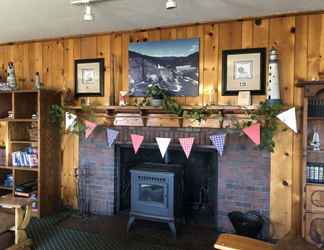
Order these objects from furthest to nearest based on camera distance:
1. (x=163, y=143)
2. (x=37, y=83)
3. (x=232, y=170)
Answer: (x=37, y=83)
(x=163, y=143)
(x=232, y=170)

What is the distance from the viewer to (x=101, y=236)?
3.17 m

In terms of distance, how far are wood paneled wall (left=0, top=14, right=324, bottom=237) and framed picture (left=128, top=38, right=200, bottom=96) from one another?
0.22ft

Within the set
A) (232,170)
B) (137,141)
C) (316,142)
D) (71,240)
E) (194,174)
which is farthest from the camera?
(194,174)

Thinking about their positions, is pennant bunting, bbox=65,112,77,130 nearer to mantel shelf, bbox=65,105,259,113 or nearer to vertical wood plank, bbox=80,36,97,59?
mantel shelf, bbox=65,105,259,113

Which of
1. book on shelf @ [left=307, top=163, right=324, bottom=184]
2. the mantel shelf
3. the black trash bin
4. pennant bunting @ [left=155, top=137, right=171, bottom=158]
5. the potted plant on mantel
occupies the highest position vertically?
the potted plant on mantel

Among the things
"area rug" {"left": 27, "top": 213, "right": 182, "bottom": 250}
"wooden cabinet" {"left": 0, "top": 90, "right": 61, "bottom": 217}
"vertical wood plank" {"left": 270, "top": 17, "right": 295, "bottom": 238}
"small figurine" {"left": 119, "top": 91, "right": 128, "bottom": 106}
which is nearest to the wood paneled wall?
"vertical wood plank" {"left": 270, "top": 17, "right": 295, "bottom": 238}

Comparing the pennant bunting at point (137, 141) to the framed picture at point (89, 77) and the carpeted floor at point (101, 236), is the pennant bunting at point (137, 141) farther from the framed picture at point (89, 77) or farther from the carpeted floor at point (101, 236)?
the carpeted floor at point (101, 236)

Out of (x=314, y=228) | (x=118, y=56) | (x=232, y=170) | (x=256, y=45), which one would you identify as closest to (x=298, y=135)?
(x=232, y=170)

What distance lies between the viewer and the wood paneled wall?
292 centimetres

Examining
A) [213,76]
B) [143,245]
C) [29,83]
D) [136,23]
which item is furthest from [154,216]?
[29,83]

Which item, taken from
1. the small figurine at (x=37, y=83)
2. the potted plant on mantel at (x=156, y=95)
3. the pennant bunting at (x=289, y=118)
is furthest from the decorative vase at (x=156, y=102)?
the small figurine at (x=37, y=83)

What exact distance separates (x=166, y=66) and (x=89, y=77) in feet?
3.30

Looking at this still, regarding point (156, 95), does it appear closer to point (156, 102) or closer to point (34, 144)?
point (156, 102)

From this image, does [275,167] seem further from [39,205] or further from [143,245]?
[39,205]
